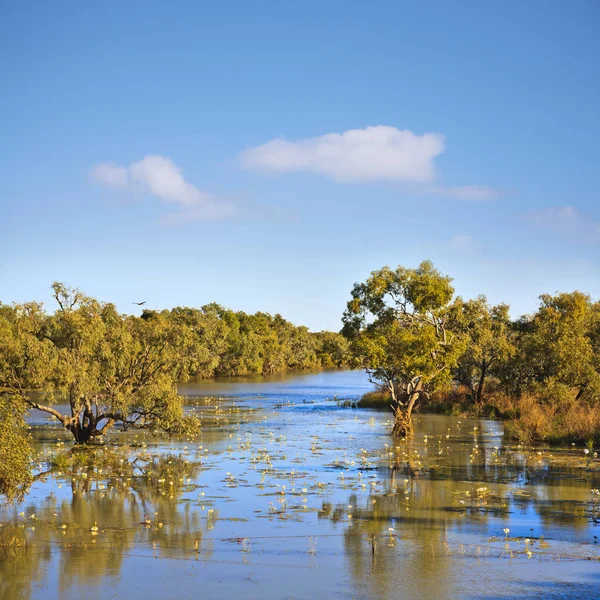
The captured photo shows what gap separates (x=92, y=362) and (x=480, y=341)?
24282 mm

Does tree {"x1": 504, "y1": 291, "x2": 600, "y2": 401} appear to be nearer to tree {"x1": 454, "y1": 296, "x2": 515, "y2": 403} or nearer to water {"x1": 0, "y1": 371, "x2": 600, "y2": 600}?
tree {"x1": 454, "y1": 296, "x2": 515, "y2": 403}

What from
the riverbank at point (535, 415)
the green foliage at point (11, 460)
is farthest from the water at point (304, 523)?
the riverbank at point (535, 415)

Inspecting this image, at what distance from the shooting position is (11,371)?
25578 millimetres

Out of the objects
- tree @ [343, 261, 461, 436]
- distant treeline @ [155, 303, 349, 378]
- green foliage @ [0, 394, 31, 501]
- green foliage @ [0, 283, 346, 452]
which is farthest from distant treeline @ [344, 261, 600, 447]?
distant treeline @ [155, 303, 349, 378]

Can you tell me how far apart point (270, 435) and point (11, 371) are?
11561mm

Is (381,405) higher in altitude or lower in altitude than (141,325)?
lower

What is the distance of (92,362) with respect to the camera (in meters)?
26.7

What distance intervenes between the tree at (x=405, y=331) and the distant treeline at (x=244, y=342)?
45.5 m

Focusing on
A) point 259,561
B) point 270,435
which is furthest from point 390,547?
point 270,435

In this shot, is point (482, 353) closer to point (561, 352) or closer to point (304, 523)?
point (561, 352)

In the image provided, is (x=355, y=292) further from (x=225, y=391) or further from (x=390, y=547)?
(x=225, y=391)

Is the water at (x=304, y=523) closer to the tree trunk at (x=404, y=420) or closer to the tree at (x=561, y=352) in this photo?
the tree trunk at (x=404, y=420)

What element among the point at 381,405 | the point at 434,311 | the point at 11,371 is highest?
the point at 434,311

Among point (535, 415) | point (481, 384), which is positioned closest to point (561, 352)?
point (535, 415)
